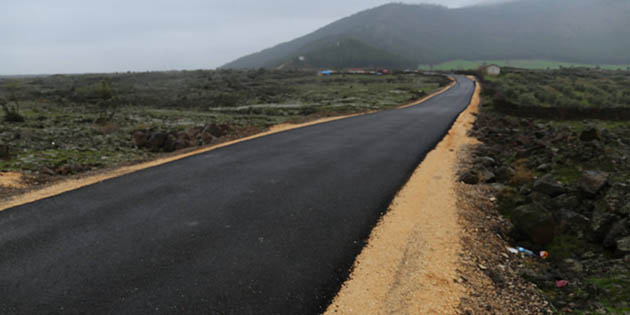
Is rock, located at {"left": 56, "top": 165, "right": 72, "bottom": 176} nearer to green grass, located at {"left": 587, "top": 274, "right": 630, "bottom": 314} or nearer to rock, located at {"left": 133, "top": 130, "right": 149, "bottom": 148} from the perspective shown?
rock, located at {"left": 133, "top": 130, "right": 149, "bottom": 148}

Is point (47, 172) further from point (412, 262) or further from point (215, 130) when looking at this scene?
point (412, 262)

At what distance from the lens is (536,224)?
595 centimetres

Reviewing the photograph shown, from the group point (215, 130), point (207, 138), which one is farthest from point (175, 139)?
point (215, 130)

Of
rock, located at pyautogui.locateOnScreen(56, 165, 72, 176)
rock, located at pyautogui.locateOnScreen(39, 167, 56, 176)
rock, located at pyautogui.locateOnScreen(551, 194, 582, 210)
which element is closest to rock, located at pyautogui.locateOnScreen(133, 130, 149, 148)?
rock, located at pyautogui.locateOnScreen(56, 165, 72, 176)

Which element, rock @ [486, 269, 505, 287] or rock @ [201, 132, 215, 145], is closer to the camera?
rock @ [486, 269, 505, 287]

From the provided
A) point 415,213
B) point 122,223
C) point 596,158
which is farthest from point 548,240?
point 122,223

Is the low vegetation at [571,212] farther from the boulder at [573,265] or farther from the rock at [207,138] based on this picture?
the rock at [207,138]

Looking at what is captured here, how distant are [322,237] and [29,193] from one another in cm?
689

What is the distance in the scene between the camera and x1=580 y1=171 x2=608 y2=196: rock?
22.5 ft

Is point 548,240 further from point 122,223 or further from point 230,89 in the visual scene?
point 230,89

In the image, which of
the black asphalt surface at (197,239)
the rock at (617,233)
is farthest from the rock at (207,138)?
the rock at (617,233)

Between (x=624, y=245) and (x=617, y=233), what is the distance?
1.39 ft

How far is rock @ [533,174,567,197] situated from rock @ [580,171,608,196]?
1.25 ft

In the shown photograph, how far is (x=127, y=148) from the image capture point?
572 inches
